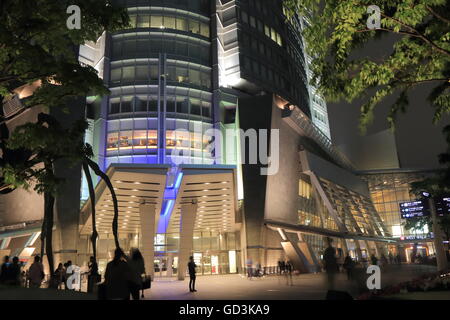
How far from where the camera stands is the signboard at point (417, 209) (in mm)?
28734

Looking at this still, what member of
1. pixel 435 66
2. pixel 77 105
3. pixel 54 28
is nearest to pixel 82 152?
pixel 54 28

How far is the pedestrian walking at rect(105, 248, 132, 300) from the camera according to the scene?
639 cm

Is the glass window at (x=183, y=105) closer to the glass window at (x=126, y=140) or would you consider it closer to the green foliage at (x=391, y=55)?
the glass window at (x=126, y=140)

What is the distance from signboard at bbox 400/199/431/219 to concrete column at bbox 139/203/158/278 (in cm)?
2088

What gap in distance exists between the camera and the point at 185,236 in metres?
32.6

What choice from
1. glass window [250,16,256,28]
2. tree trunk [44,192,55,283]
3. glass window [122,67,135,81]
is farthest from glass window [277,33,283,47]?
tree trunk [44,192,55,283]

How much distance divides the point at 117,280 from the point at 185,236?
26576 millimetres

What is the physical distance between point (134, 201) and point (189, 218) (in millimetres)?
5265

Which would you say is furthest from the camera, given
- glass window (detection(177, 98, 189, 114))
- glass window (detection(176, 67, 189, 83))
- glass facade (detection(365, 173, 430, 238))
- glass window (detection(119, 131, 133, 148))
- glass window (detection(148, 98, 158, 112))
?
glass facade (detection(365, 173, 430, 238))

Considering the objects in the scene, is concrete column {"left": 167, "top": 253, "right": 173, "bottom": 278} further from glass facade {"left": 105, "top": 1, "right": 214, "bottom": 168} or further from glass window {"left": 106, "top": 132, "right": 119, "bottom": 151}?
glass window {"left": 106, "top": 132, "right": 119, "bottom": 151}

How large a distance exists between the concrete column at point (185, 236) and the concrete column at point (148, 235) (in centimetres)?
232

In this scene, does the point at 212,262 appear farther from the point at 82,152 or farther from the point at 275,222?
the point at 82,152

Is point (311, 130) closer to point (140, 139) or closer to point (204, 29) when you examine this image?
point (204, 29)

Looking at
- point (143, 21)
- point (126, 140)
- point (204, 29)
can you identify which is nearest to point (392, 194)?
point (204, 29)
